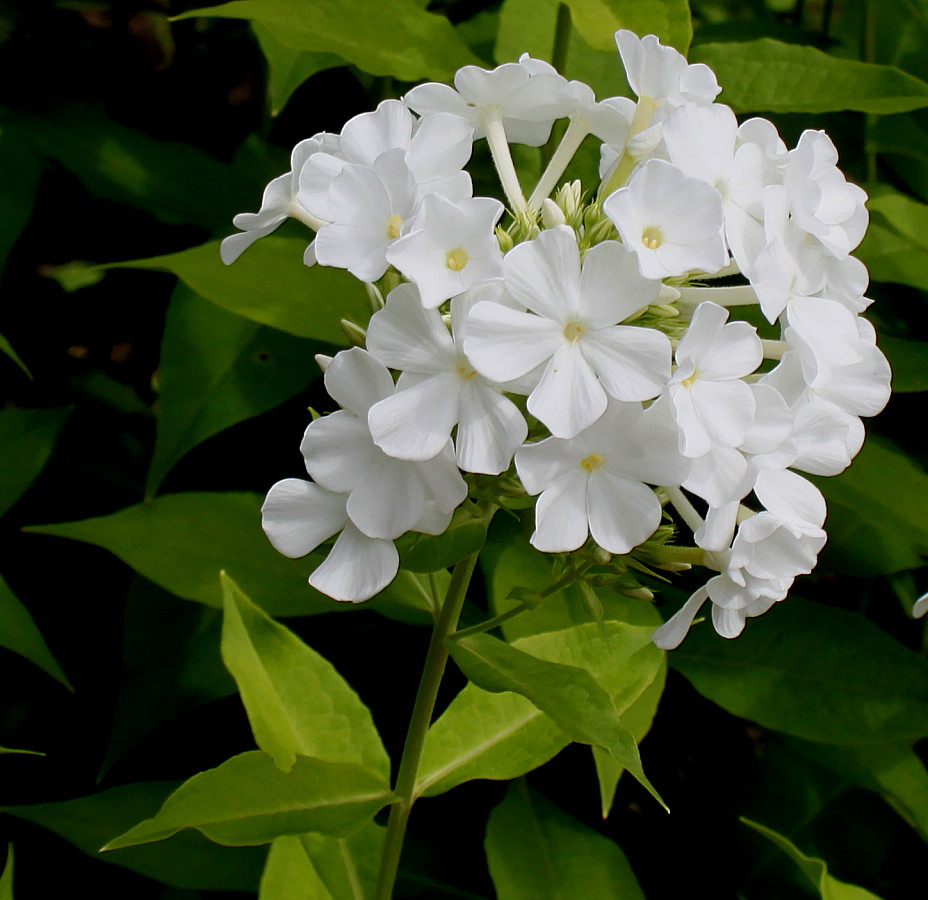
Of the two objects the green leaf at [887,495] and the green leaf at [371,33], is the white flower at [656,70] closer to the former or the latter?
the green leaf at [371,33]

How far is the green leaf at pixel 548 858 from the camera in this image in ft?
3.65

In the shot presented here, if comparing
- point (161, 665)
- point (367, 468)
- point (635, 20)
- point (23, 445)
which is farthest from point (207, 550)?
point (635, 20)

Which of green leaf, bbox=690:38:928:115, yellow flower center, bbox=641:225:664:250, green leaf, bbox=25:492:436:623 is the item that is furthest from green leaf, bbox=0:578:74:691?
green leaf, bbox=690:38:928:115

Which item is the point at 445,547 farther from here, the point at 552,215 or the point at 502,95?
the point at 502,95

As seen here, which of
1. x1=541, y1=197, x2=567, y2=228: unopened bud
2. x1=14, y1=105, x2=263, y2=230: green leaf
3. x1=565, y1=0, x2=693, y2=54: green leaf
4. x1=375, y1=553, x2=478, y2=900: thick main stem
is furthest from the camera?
x1=14, y1=105, x2=263, y2=230: green leaf

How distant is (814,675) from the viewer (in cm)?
120

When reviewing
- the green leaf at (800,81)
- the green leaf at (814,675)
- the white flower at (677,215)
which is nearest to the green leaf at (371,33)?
the green leaf at (800,81)

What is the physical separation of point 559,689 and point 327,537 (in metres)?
0.21

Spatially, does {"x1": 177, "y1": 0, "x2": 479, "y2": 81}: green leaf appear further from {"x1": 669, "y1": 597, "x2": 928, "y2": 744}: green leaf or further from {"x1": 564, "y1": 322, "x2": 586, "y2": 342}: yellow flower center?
{"x1": 669, "y1": 597, "x2": 928, "y2": 744}: green leaf

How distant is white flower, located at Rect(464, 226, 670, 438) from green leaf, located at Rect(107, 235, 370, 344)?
0.41 m

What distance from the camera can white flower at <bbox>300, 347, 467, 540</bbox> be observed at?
0.66m

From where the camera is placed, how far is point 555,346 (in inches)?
25.2

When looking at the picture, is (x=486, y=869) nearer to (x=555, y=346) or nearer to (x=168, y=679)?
(x=168, y=679)

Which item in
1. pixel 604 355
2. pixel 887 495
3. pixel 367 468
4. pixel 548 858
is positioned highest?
pixel 604 355
